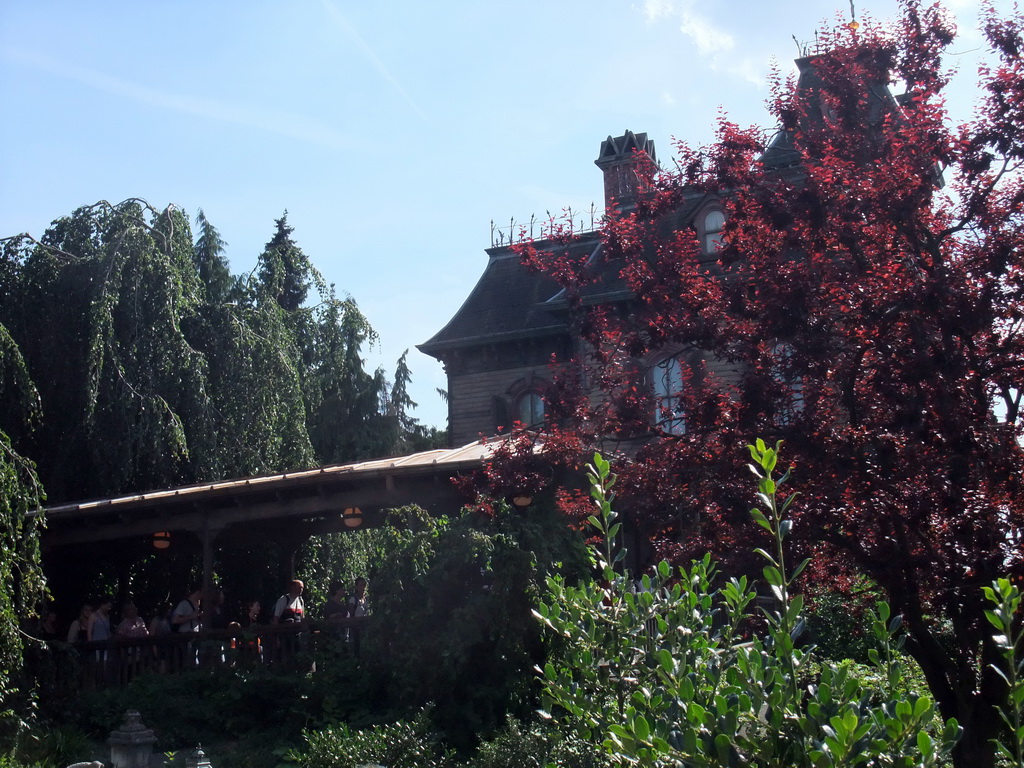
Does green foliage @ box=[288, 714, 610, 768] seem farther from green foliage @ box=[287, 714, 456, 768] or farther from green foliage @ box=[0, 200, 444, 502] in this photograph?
green foliage @ box=[0, 200, 444, 502]

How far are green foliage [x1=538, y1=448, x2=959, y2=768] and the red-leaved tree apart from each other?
343 cm

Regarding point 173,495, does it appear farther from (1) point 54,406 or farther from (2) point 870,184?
(2) point 870,184

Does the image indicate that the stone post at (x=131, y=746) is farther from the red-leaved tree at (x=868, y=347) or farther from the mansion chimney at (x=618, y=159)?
the mansion chimney at (x=618, y=159)

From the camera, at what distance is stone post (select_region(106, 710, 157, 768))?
980cm

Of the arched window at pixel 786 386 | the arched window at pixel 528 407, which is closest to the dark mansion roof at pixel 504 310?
the arched window at pixel 528 407

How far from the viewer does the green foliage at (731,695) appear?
2.78 meters

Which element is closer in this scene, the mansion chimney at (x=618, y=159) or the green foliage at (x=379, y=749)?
the green foliage at (x=379, y=749)

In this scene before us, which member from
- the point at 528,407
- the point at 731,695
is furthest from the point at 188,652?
the point at 528,407

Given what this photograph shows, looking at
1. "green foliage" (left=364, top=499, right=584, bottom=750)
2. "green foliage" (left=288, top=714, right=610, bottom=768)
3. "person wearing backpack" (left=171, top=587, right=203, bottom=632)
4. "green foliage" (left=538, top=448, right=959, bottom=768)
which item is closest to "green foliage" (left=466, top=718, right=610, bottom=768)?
"green foliage" (left=288, top=714, right=610, bottom=768)

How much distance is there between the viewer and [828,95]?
8875 millimetres

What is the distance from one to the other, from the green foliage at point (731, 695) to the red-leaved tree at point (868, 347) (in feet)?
11.2

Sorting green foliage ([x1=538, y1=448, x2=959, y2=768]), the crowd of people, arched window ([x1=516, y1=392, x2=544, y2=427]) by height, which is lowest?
the crowd of people

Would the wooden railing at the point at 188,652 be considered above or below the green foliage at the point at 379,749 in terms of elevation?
above

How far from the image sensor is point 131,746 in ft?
32.2
